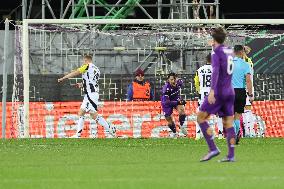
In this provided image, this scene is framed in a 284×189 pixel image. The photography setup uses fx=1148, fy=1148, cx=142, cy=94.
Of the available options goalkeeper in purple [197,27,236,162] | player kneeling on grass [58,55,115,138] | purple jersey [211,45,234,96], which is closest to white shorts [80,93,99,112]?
player kneeling on grass [58,55,115,138]

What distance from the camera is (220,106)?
17234 mm

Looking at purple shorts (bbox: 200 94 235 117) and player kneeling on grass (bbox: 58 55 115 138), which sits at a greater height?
player kneeling on grass (bbox: 58 55 115 138)

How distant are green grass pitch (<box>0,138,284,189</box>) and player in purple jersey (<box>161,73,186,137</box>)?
538 centimetres

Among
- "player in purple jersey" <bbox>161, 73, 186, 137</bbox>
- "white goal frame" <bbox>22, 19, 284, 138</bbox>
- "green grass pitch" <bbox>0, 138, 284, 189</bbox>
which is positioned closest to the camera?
"green grass pitch" <bbox>0, 138, 284, 189</bbox>

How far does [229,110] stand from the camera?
1738cm

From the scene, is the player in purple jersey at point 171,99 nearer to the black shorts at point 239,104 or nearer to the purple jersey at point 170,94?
the purple jersey at point 170,94

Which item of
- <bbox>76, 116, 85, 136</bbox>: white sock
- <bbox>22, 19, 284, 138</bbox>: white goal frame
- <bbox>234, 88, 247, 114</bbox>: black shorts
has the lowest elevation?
<bbox>76, 116, 85, 136</bbox>: white sock

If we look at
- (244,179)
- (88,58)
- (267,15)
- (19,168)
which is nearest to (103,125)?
(88,58)

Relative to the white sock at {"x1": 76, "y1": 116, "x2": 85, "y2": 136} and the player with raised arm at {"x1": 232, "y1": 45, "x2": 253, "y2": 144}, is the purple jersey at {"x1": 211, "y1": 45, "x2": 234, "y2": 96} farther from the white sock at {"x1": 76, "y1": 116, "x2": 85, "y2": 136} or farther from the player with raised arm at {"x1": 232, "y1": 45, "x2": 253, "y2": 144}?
the white sock at {"x1": 76, "y1": 116, "x2": 85, "y2": 136}

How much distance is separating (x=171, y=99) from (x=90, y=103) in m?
2.47

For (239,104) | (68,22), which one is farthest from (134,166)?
(68,22)

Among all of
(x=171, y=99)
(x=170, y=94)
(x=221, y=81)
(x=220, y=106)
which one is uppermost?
(x=170, y=94)

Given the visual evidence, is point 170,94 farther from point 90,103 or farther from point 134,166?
point 134,166

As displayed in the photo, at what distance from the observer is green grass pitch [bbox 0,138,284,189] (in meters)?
12.4
